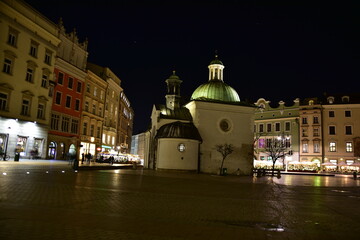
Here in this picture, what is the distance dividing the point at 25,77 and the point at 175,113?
2041 centimetres

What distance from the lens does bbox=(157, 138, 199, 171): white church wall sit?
41531mm

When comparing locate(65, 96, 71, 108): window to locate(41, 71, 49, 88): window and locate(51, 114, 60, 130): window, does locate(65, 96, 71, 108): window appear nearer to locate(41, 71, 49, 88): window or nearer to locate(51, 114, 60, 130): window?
locate(51, 114, 60, 130): window

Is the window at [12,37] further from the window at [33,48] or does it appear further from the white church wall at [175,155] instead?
the white church wall at [175,155]

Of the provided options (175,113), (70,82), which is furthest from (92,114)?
(175,113)

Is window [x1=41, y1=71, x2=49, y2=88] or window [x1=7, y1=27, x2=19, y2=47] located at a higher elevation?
window [x1=7, y1=27, x2=19, y2=47]

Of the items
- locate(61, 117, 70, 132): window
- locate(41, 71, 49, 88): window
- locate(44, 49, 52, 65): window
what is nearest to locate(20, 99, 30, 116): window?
locate(41, 71, 49, 88): window

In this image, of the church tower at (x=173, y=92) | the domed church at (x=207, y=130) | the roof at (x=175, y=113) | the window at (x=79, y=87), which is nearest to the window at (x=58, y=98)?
the window at (x=79, y=87)

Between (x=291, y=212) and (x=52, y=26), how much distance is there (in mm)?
43296

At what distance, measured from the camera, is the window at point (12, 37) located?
37.4m

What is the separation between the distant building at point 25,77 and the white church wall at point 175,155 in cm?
1586

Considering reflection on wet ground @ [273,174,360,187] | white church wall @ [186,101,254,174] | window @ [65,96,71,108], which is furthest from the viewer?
window @ [65,96,71,108]

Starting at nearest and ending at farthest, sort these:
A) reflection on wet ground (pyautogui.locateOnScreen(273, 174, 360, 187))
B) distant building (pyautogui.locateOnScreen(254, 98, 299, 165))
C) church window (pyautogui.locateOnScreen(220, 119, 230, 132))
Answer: reflection on wet ground (pyautogui.locateOnScreen(273, 174, 360, 187)) < church window (pyautogui.locateOnScreen(220, 119, 230, 132)) < distant building (pyautogui.locateOnScreen(254, 98, 299, 165))

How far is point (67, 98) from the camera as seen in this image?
50000mm

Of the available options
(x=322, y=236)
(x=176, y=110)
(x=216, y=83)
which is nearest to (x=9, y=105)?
(x=176, y=110)
